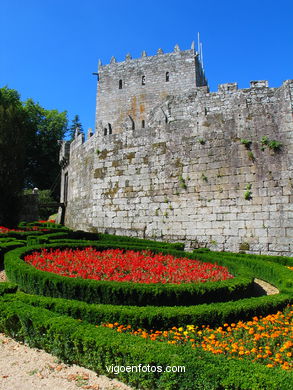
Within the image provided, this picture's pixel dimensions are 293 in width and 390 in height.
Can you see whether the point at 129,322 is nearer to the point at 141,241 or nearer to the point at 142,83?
the point at 141,241

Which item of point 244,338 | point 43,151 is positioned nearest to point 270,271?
point 244,338

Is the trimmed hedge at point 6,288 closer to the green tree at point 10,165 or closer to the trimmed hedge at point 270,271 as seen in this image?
the trimmed hedge at point 270,271

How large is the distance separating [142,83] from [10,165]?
15052mm

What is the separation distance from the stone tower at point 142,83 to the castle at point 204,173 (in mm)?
13558

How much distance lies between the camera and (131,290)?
210 inches

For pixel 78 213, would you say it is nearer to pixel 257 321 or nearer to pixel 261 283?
pixel 261 283

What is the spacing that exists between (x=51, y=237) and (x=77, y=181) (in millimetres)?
7142

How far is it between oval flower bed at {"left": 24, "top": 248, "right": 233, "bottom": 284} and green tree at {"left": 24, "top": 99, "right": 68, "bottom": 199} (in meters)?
31.2

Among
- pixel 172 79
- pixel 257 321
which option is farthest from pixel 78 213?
pixel 172 79

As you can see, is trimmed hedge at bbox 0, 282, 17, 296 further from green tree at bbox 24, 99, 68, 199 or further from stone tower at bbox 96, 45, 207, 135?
green tree at bbox 24, 99, 68, 199

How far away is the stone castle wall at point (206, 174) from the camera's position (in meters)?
10.8

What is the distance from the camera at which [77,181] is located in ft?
61.3

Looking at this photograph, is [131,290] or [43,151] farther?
[43,151]

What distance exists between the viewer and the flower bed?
3723 mm
